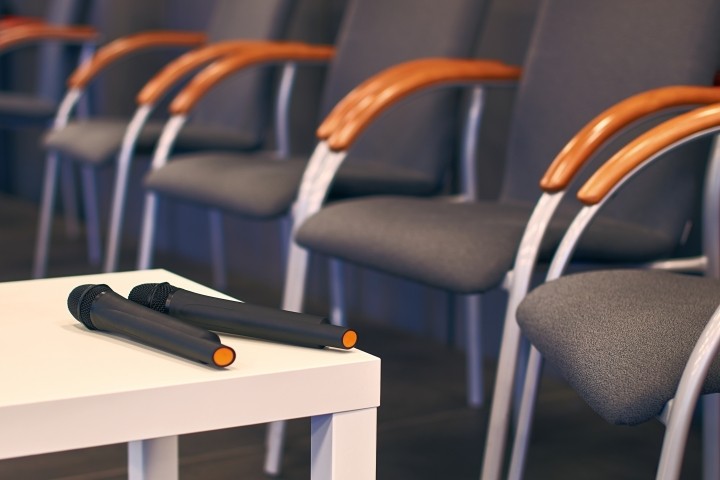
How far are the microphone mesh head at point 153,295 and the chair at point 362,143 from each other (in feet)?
2.85

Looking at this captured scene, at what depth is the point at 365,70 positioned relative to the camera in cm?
Result: 241

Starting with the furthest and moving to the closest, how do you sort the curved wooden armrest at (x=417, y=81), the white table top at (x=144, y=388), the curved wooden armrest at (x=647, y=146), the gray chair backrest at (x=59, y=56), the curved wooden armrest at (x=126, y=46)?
1. the gray chair backrest at (x=59, y=56)
2. the curved wooden armrest at (x=126, y=46)
3. the curved wooden armrest at (x=417, y=81)
4. the curved wooden armrest at (x=647, y=146)
5. the white table top at (x=144, y=388)

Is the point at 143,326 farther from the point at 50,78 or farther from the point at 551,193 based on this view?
the point at 50,78

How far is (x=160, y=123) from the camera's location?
9.41ft

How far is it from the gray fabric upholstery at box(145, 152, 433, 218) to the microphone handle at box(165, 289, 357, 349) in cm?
99

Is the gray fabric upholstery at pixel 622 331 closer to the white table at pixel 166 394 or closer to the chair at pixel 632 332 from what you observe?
the chair at pixel 632 332

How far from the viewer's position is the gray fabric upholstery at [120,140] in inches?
104

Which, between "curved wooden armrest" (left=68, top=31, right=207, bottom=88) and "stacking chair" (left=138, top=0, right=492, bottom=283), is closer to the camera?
"stacking chair" (left=138, top=0, right=492, bottom=283)

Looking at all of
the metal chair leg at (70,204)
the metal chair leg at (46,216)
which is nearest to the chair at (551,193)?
the metal chair leg at (46,216)

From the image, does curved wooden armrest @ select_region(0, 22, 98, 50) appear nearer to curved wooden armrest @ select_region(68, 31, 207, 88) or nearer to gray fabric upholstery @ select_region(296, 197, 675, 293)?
curved wooden armrest @ select_region(68, 31, 207, 88)

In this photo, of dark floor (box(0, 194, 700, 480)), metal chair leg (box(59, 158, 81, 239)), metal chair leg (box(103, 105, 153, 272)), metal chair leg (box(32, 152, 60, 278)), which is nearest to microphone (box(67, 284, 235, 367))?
dark floor (box(0, 194, 700, 480))

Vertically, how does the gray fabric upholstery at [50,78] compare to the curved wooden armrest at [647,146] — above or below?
below

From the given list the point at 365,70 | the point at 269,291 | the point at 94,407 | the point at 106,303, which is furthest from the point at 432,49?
the point at 94,407

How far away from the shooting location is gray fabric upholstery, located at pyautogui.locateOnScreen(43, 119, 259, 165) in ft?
8.71
